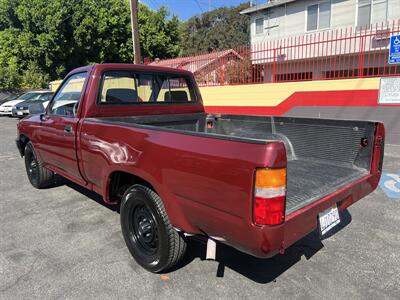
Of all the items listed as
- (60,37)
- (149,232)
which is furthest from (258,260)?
(60,37)

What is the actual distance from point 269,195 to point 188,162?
60cm

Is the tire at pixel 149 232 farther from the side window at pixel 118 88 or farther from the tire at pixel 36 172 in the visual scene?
the tire at pixel 36 172

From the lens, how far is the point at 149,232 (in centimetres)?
295

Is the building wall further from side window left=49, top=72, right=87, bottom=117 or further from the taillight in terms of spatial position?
the taillight

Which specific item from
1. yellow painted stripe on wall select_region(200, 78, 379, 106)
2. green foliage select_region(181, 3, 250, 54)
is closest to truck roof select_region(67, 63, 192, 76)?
yellow painted stripe on wall select_region(200, 78, 379, 106)

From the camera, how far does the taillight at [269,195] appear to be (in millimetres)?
1909

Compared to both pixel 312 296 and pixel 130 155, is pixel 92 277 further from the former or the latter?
pixel 312 296

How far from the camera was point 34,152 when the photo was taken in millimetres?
5004

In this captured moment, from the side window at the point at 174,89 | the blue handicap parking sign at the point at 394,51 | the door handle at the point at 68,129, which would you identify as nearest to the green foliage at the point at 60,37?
the blue handicap parking sign at the point at 394,51

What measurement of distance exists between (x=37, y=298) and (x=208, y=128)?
2963 millimetres

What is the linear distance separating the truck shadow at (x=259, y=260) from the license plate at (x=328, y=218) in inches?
26.8

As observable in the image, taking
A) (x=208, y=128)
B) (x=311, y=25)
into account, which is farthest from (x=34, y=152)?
(x=311, y=25)

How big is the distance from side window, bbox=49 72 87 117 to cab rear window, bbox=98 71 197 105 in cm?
30

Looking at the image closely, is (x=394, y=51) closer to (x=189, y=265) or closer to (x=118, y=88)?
(x=118, y=88)
